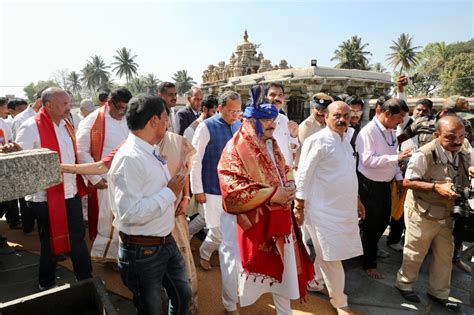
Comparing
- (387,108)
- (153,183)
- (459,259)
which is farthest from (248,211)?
(459,259)

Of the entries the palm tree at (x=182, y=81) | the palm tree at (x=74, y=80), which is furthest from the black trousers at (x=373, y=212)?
the palm tree at (x=74, y=80)

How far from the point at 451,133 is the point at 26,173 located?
3134 millimetres

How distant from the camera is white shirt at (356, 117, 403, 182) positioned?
3.58 metres

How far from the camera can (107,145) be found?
11.0 feet

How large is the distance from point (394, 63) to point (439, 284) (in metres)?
50.3

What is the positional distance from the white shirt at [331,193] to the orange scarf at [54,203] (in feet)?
7.08

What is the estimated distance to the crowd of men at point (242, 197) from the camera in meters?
2.03

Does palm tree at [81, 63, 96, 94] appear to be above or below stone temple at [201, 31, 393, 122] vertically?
above

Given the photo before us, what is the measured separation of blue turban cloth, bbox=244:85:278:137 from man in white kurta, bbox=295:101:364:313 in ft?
2.02

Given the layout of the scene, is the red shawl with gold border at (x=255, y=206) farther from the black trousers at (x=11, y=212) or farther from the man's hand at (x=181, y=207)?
the black trousers at (x=11, y=212)

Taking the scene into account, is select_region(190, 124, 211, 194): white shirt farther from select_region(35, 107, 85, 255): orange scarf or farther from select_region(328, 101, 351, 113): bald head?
select_region(328, 101, 351, 113): bald head

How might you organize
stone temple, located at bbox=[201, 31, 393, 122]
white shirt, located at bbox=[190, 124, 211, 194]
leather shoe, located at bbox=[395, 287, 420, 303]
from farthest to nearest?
stone temple, located at bbox=[201, 31, 393, 122], white shirt, located at bbox=[190, 124, 211, 194], leather shoe, located at bbox=[395, 287, 420, 303]

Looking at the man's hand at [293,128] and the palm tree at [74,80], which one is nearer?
the man's hand at [293,128]

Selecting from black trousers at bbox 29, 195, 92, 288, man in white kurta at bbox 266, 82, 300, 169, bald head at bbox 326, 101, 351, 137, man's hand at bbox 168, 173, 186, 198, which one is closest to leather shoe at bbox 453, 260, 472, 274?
man in white kurta at bbox 266, 82, 300, 169
